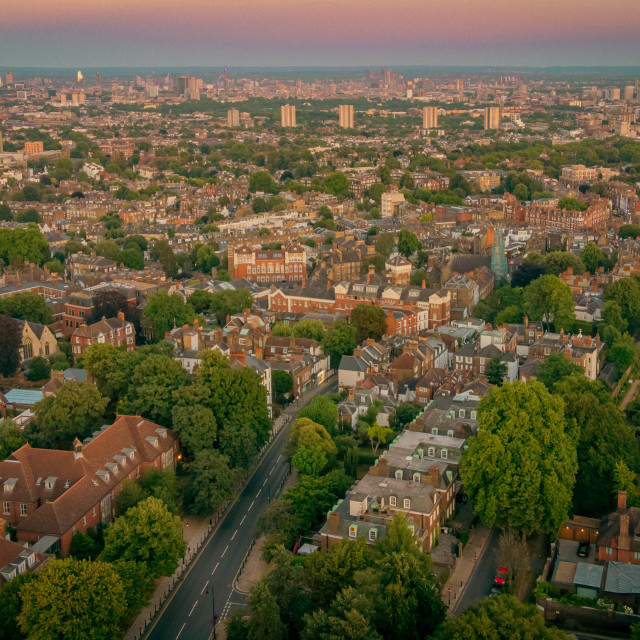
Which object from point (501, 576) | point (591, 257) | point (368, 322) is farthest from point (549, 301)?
point (501, 576)

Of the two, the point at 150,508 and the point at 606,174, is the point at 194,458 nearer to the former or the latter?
the point at 150,508

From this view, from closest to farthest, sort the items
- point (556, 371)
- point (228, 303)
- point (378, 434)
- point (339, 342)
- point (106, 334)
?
point (378, 434), point (556, 371), point (339, 342), point (106, 334), point (228, 303)

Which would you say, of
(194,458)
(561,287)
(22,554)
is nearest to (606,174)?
(561,287)

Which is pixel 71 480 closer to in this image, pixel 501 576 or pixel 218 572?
pixel 218 572

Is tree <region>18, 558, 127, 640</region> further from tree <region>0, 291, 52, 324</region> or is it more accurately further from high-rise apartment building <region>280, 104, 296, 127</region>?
high-rise apartment building <region>280, 104, 296, 127</region>

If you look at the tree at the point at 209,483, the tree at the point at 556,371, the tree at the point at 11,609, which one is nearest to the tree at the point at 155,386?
the tree at the point at 209,483
